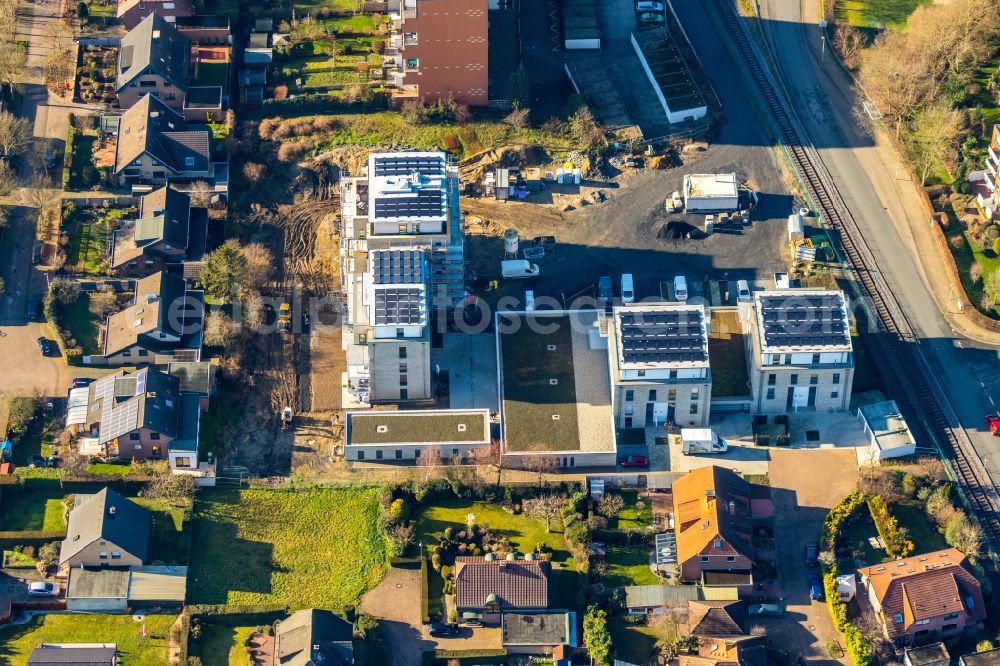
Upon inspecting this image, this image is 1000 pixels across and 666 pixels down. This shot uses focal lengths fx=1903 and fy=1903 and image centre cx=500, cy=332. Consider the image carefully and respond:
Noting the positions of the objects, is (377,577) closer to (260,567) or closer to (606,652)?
(260,567)

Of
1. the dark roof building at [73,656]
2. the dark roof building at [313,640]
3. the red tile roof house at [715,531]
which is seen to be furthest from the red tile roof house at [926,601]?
the dark roof building at [73,656]

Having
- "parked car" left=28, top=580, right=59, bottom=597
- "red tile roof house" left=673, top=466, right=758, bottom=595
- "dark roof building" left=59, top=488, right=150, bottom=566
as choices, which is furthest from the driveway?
"parked car" left=28, top=580, right=59, bottom=597

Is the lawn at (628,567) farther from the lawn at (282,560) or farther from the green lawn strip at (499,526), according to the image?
the lawn at (282,560)

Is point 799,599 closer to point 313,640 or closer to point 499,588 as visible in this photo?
point 499,588

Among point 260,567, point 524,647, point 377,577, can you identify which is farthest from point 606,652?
point 260,567

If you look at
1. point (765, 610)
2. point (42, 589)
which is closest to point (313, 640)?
point (42, 589)

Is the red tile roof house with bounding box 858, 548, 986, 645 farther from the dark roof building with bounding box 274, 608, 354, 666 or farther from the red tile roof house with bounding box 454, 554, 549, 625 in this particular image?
the dark roof building with bounding box 274, 608, 354, 666
